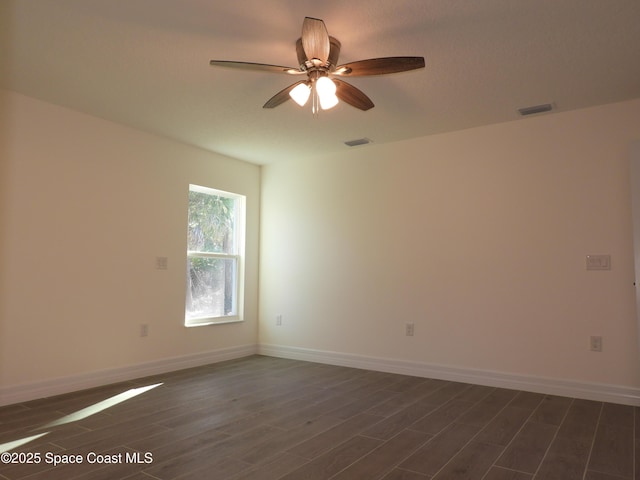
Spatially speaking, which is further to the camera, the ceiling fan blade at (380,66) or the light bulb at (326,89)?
the light bulb at (326,89)

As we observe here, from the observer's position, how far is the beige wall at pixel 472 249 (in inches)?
140

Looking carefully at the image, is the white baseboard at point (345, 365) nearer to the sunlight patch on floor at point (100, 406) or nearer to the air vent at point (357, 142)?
the sunlight patch on floor at point (100, 406)

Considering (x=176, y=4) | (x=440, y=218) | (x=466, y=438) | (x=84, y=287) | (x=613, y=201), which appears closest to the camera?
(x=176, y=4)

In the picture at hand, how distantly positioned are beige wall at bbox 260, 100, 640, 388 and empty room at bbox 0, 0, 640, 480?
2 cm

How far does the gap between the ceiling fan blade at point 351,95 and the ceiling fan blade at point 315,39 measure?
31cm

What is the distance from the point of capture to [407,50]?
276 centimetres

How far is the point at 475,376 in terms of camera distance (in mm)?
4000

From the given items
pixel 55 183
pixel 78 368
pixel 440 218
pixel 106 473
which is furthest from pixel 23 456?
pixel 440 218

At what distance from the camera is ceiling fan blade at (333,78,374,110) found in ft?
8.87

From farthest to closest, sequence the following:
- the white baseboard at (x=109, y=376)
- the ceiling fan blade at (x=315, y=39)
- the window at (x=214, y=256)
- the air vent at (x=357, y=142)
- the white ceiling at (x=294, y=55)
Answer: the window at (x=214, y=256) → the air vent at (x=357, y=142) → the white baseboard at (x=109, y=376) → the white ceiling at (x=294, y=55) → the ceiling fan blade at (x=315, y=39)

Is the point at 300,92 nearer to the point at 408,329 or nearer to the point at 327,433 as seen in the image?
the point at 327,433

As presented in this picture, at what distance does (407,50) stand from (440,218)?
193cm

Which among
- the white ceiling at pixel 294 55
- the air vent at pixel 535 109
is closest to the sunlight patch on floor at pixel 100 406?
the white ceiling at pixel 294 55

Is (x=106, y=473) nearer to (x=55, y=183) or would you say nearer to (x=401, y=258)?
(x=55, y=183)
